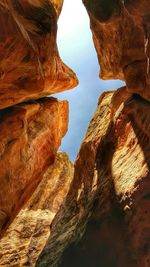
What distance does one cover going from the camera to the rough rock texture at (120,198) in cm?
1149

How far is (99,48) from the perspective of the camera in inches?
720

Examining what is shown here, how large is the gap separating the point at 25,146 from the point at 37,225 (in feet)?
24.3

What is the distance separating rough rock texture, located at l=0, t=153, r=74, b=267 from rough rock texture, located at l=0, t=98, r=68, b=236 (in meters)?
2.52

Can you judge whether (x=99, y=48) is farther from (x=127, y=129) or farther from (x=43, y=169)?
(x=43, y=169)

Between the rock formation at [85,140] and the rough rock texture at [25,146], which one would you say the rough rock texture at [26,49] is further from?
the rough rock texture at [25,146]

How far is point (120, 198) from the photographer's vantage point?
12.4 m

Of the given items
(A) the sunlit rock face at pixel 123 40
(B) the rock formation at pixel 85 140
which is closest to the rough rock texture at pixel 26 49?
(B) the rock formation at pixel 85 140

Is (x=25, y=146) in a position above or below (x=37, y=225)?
above

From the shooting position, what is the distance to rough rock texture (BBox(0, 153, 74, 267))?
20312 millimetres

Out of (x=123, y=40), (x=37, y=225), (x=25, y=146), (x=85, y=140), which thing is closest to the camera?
(x=123, y=40)

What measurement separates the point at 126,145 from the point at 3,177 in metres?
6.43

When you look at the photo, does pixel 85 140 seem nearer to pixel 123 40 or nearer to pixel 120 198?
pixel 123 40

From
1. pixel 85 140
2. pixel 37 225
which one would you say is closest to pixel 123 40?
pixel 85 140

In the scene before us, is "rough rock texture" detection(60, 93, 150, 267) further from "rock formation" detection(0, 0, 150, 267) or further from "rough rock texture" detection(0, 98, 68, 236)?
"rough rock texture" detection(0, 98, 68, 236)
